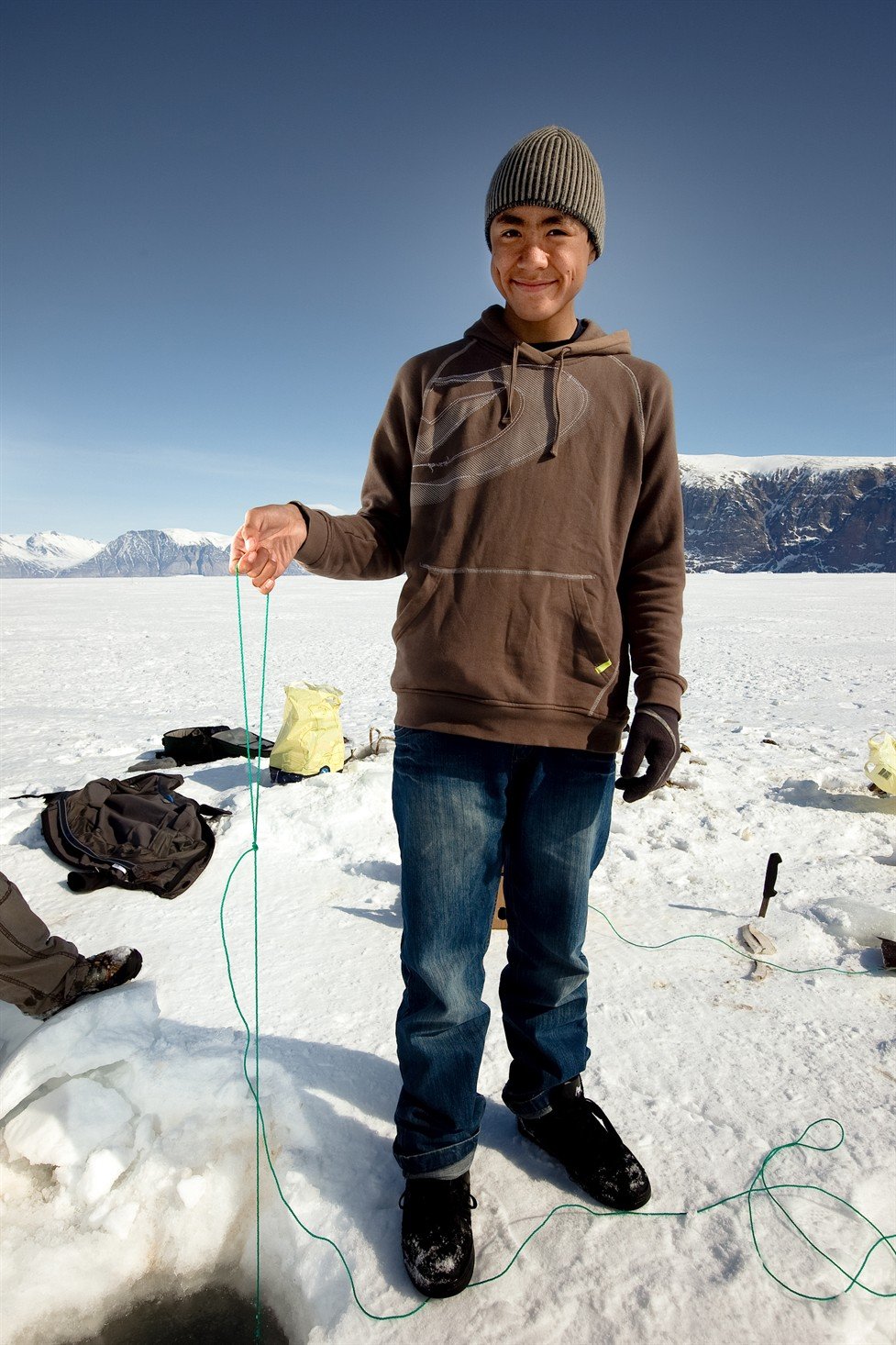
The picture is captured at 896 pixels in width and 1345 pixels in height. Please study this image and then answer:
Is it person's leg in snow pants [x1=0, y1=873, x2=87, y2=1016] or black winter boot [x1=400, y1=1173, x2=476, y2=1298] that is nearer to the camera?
black winter boot [x1=400, y1=1173, x2=476, y2=1298]

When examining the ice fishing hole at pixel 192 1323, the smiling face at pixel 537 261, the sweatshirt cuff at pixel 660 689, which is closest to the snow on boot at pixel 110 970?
the ice fishing hole at pixel 192 1323

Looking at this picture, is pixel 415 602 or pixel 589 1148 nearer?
pixel 415 602

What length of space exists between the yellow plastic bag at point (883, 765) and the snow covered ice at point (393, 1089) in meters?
0.13

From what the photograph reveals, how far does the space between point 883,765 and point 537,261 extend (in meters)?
3.63

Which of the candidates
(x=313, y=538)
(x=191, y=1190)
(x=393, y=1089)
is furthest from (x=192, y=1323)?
(x=313, y=538)

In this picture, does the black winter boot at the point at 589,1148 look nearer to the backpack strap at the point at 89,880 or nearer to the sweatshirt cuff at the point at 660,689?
the sweatshirt cuff at the point at 660,689

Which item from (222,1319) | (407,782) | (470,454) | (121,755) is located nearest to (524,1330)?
(222,1319)

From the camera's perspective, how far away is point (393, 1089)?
6.07 ft

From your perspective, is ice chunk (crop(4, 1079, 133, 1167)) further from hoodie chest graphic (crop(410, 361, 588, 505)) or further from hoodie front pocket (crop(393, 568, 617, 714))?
hoodie chest graphic (crop(410, 361, 588, 505))

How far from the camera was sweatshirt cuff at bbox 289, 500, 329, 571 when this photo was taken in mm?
1411

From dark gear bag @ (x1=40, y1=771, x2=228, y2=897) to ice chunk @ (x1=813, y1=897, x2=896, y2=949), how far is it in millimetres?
2717

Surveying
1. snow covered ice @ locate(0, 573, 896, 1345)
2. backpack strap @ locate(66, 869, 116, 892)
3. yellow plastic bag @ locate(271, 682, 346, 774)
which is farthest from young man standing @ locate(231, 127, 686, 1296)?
yellow plastic bag @ locate(271, 682, 346, 774)

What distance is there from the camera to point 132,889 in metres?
2.97

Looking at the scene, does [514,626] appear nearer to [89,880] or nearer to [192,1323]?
[192,1323]
